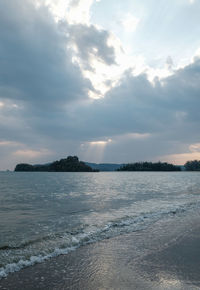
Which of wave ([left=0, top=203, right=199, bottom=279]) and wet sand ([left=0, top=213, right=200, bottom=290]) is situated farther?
wave ([left=0, top=203, right=199, bottom=279])

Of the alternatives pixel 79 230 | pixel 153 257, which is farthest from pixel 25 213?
pixel 153 257

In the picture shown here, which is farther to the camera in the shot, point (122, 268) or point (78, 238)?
point (78, 238)

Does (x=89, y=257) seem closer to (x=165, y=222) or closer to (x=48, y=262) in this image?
(x=48, y=262)

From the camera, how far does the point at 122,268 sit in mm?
8344

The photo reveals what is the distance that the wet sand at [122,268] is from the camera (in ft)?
23.2

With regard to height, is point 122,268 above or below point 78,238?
above

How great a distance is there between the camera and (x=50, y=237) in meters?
13.5

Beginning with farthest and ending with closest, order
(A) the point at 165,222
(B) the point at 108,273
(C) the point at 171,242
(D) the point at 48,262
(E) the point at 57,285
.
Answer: (A) the point at 165,222 → (C) the point at 171,242 → (D) the point at 48,262 → (B) the point at 108,273 → (E) the point at 57,285

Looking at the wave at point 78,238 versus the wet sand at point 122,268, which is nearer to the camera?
the wet sand at point 122,268

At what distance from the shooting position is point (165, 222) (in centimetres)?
1728

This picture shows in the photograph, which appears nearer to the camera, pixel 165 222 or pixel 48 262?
pixel 48 262

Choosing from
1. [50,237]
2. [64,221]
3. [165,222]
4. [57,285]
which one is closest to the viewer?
[57,285]

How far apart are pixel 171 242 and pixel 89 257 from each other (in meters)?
4.68

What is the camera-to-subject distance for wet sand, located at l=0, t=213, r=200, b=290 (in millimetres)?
7059
